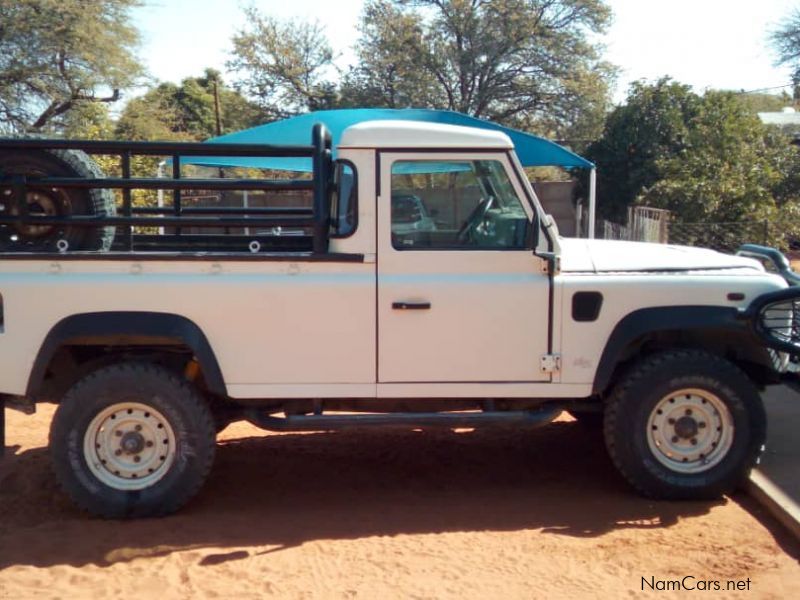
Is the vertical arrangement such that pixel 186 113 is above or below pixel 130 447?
above

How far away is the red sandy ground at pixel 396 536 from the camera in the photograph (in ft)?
13.7

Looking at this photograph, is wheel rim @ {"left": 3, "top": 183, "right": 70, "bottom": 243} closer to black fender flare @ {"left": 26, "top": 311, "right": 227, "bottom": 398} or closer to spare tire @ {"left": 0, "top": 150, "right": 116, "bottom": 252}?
spare tire @ {"left": 0, "top": 150, "right": 116, "bottom": 252}

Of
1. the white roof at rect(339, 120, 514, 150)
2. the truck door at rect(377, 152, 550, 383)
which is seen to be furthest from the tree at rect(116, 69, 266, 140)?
the truck door at rect(377, 152, 550, 383)

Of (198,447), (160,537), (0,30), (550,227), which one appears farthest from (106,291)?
(0,30)

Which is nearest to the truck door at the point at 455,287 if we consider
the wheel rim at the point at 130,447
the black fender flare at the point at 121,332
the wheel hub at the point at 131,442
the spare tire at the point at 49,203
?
the black fender flare at the point at 121,332

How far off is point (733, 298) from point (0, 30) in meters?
20.5

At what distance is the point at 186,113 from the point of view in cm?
3700

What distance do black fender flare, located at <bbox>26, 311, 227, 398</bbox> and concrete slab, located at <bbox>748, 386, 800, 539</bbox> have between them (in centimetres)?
324

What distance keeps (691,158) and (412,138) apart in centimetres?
1314

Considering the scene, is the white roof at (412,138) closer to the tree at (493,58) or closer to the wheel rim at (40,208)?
the wheel rim at (40,208)

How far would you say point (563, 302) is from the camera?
498 cm

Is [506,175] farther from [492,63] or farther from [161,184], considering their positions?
[492,63]

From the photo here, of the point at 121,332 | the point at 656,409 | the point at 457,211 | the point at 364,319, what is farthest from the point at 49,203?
the point at 656,409

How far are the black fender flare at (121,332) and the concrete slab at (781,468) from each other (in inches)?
128
